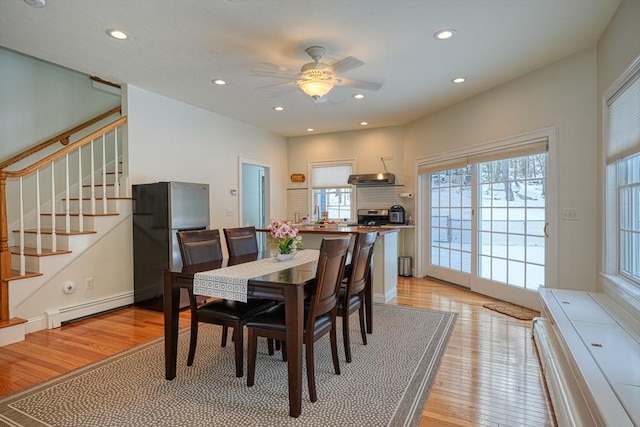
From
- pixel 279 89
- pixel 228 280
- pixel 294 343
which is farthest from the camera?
pixel 279 89

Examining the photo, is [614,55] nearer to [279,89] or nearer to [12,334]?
[279,89]

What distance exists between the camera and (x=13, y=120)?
4230mm

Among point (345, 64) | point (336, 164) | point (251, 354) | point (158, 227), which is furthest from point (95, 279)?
point (336, 164)

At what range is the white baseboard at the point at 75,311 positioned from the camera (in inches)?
136

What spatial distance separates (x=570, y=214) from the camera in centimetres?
352

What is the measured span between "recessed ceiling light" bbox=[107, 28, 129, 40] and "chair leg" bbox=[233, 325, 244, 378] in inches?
102

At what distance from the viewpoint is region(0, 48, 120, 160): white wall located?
13.7 ft

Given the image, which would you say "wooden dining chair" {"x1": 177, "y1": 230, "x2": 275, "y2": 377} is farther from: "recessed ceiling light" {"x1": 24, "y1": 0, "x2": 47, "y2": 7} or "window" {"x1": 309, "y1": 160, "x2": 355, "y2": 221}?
"window" {"x1": 309, "y1": 160, "x2": 355, "y2": 221}

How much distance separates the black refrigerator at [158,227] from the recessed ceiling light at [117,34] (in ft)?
5.05

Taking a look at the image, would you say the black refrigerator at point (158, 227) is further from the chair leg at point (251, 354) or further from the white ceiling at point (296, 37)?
the chair leg at point (251, 354)

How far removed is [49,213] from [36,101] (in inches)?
57.1

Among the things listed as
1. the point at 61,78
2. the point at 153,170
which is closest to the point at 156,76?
the point at 153,170

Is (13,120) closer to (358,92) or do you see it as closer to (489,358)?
(358,92)

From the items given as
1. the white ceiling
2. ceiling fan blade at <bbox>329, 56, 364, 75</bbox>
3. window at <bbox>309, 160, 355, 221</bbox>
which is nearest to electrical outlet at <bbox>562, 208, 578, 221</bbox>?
the white ceiling
